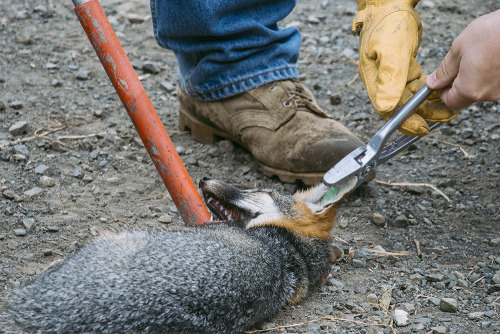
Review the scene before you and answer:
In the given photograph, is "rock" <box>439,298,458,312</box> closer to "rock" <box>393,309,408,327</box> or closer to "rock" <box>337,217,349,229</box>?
"rock" <box>393,309,408,327</box>

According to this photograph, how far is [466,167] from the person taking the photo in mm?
4188

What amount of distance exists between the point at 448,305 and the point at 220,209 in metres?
1.35

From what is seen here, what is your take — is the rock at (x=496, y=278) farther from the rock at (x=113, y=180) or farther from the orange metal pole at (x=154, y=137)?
the rock at (x=113, y=180)

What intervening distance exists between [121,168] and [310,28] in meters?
3.30

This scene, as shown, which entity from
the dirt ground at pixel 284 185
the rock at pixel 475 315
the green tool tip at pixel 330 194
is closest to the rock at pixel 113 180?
the dirt ground at pixel 284 185

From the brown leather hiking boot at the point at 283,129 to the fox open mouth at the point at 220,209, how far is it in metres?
0.72

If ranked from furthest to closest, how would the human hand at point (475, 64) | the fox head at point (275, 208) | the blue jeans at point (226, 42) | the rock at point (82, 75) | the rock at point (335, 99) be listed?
1. the rock at point (82, 75)
2. the rock at point (335, 99)
3. the blue jeans at point (226, 42)
4. the fox head at point (275, 208)
5. the human hand at point (475, 64)

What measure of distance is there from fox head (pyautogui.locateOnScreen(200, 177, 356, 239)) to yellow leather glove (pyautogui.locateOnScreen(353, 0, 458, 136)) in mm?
522

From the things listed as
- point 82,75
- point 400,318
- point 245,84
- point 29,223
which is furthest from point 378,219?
point 82,75

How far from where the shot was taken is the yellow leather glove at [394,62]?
9.64 feet

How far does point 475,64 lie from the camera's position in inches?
97.7

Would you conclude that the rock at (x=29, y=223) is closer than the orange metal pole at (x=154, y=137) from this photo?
No

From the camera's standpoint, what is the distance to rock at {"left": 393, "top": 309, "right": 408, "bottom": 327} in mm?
2662

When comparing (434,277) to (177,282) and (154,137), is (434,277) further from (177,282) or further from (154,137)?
(154,137)
